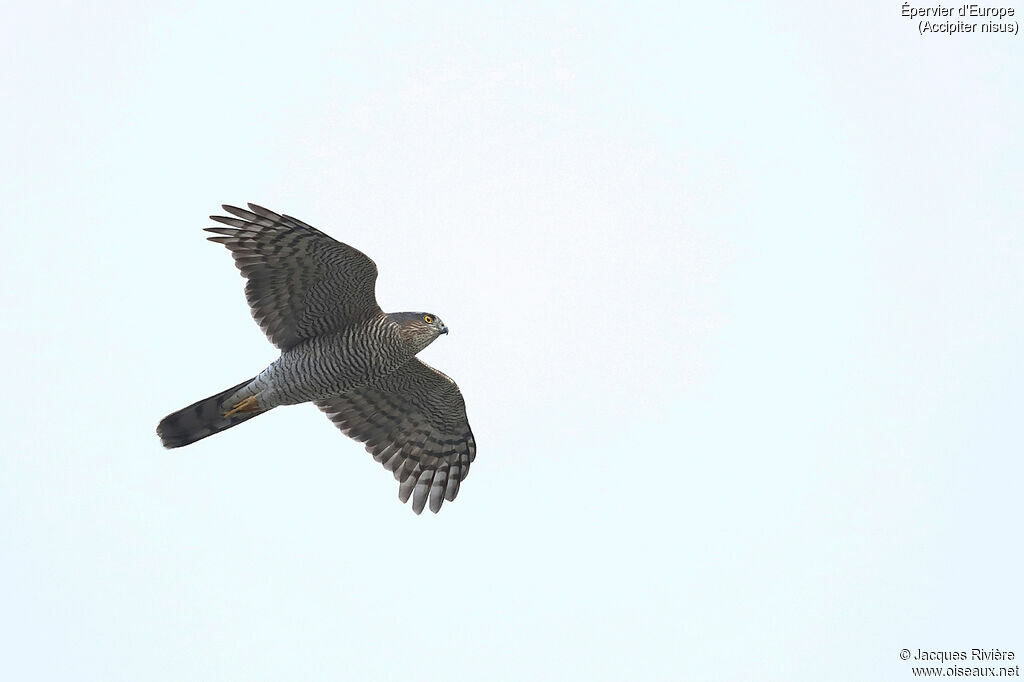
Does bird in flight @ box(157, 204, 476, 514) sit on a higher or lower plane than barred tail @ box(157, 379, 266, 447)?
higher

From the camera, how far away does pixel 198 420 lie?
1808 cm

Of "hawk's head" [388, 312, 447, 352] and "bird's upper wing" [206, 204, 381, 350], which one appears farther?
"hawk's head" [388, 312, 447, 352]

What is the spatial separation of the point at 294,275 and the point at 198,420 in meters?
2.36

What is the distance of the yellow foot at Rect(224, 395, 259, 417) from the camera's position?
17.9 meters

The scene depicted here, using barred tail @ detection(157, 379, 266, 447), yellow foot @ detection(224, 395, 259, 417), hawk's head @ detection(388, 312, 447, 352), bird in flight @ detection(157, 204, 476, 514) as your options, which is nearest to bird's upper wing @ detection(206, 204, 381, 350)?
bird in flight @ detection(157, 204, 476, 514)

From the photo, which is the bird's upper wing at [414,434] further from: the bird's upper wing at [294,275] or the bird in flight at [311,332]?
the bird's upper wing at [294,275]

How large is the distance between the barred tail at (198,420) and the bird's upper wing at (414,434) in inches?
62.2

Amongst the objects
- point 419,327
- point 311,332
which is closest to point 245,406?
point 311,332

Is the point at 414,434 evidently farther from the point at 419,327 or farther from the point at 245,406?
the point at 245,406

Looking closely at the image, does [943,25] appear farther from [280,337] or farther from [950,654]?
[280,337]

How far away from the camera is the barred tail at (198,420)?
18000 mm

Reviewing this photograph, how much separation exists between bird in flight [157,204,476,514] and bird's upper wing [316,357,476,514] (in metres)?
0.07

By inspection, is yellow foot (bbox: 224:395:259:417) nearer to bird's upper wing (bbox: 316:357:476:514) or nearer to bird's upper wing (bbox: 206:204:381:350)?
bird's upper wing (bbox: 206:204:381:350)

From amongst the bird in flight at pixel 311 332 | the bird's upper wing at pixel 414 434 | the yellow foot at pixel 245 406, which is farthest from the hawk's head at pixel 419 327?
the yellow foot at pixel 245 406
